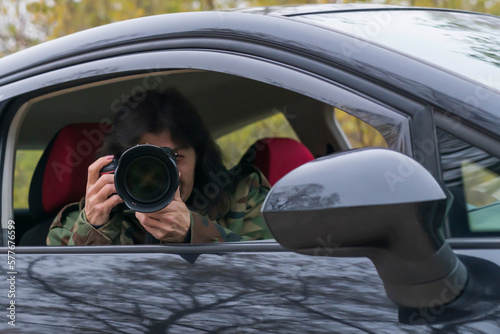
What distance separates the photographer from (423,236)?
1.12 m

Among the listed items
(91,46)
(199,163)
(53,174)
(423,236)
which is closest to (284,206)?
(423,236)

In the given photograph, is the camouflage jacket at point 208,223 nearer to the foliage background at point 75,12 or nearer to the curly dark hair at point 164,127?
the curly dark hair at point 164,127

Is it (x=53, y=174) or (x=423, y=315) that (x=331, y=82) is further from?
(x=53, y=174)

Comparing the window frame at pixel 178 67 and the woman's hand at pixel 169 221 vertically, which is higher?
the window frame at pixel 178 67

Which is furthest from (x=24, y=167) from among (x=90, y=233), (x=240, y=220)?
(x=90, y=233)

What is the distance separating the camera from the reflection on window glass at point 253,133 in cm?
291

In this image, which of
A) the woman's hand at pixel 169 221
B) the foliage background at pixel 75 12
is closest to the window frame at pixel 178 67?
the woman's hand at pixel 169 221

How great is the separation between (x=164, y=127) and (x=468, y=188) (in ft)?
3.14

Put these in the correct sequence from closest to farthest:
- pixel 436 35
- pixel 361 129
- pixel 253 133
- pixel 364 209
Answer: pixel 364 209 < pixel 436 35 < pixel 361 129 < pixel 253 133

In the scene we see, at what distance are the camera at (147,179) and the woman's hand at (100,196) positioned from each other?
16cm

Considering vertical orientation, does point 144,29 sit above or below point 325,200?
above

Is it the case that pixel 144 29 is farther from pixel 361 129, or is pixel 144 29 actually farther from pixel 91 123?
pixel 361 129

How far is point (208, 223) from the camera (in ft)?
5.39

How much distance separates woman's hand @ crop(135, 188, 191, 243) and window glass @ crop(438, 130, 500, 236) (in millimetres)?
588
